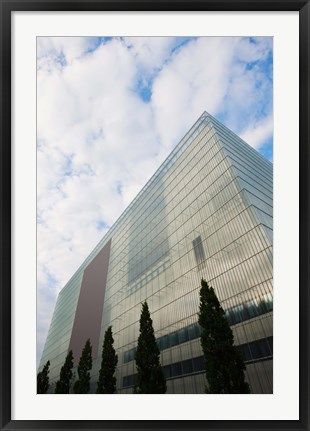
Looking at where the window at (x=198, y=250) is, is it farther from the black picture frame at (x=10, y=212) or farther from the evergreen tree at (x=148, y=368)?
the black picture frame at (x=10, y=212)

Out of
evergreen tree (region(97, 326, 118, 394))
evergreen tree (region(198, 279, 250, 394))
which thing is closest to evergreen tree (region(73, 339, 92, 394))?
evergreen tree (region(97, 326, 118, 394))

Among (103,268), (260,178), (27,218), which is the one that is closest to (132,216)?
(103,268)

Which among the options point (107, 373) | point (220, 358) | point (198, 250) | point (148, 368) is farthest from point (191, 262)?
point (107, 373)

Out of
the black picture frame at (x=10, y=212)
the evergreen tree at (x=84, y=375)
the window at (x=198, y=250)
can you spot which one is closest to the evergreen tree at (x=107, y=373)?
the evergreen tree at (x=84, y=375)

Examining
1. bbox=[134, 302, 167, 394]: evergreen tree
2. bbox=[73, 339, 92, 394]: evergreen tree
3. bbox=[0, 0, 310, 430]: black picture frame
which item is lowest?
bbox=[73, 339, 92, 394]: evergreen tree

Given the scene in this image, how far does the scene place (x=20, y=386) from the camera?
3445 millimetres

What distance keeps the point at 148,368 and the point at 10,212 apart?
18961 mm

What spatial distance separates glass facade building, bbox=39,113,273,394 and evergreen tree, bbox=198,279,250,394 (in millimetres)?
2086

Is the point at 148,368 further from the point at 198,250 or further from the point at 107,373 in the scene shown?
the point at 198,250

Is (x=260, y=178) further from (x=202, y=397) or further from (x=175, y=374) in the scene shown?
(x=202, y=397)

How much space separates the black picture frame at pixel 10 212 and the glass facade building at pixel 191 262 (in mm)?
9577

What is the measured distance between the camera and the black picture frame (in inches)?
129

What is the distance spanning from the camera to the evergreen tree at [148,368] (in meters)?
18.3

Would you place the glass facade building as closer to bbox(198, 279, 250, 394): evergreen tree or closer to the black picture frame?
bbox(198, 279, 250, 394): evergreen tree
